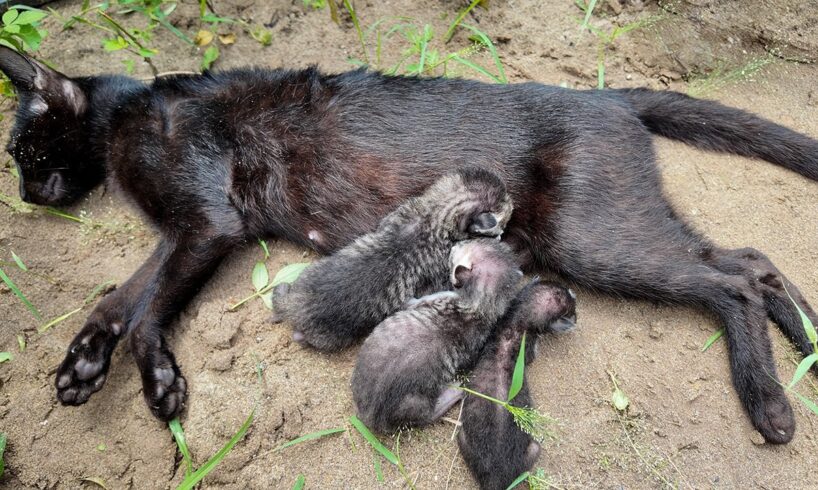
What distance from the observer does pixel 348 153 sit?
2898 millimetres

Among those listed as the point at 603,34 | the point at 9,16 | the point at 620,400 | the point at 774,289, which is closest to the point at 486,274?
the point at 620,400

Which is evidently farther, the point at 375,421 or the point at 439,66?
the point at 439,66

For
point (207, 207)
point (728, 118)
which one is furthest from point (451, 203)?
point (728, 118)

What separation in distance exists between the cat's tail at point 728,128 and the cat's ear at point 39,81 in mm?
3107

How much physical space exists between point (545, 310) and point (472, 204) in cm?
60

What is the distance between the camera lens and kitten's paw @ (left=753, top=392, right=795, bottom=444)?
238 centimetres

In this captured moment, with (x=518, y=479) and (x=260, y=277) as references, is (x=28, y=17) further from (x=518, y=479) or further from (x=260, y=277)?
(x=518, y=479)

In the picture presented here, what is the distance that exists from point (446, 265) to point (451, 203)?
305mm

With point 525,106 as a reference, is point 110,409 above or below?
below

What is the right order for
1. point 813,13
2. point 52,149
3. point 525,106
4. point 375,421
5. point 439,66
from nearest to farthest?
point 375,421 < point 525,106 < point 52,149 < point 813,13 < point 439,66

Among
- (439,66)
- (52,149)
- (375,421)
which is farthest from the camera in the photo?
(439,66)

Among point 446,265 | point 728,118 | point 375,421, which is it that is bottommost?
point 375,421

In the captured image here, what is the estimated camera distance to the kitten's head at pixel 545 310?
247cm

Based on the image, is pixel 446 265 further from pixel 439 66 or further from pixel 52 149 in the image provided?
pixel 52 149
